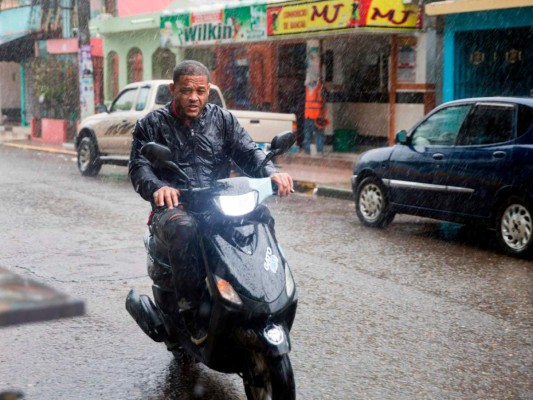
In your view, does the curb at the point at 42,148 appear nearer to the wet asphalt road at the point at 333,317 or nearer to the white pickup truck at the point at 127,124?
the white pickup truck at the point at 127,124

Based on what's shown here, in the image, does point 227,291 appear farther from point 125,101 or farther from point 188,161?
point 125,101

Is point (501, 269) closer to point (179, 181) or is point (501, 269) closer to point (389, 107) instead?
point (179, 181)

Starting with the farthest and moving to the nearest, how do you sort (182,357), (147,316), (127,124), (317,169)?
1. (317,169)
2. (127,124)
3. (182,357)
4. (147,316)

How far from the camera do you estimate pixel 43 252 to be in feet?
29.9

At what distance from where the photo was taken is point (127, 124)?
54.6 ft

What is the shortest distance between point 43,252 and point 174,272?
16.3 feet

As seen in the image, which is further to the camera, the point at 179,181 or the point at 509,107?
the point at 509,107

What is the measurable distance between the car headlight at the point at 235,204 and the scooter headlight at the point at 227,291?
0.33 metres

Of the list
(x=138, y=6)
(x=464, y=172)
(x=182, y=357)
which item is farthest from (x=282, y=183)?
(x=138, y=6)

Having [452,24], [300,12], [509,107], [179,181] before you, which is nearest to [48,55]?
[300,12]

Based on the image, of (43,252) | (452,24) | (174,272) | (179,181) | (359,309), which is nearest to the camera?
(174,272)

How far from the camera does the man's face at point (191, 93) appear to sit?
4922mm

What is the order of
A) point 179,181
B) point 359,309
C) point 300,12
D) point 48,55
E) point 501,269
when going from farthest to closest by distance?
point 48,55, point 300,12, point 501,269, point 359,309, point 179,181

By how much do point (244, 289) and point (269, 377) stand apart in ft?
1.43
